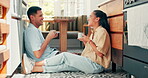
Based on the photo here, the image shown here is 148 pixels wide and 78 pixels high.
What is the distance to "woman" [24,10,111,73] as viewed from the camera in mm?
2801

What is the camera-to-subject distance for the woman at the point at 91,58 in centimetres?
280

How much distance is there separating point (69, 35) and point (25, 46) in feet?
10.4

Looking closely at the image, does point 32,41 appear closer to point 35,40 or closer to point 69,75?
point 35,40

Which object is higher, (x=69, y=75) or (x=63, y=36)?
(x=63, y=36)

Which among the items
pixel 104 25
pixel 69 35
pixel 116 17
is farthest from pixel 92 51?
pixel 69 35

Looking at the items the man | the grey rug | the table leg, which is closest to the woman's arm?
the grey rug

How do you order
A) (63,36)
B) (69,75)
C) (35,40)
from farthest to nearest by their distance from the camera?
(63,36), (35,40), (69,75)

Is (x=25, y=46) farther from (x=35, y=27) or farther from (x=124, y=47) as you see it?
(x=124, y=47)

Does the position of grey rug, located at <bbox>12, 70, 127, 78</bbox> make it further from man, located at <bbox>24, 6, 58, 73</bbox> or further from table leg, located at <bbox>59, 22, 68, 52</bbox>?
table leg, located at <bbox>59, 22, 68, 52</bbox>

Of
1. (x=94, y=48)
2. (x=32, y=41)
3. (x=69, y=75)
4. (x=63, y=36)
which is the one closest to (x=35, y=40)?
(x=32, y=41)

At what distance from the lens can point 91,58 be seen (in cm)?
290

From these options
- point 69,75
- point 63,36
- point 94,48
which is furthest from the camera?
point 63,36

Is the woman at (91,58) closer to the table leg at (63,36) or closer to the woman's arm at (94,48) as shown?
the woman's arm at (94,48)

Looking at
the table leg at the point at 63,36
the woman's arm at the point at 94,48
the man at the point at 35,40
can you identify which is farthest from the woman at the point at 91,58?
the table leg at the point at 63,36
